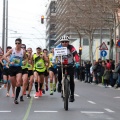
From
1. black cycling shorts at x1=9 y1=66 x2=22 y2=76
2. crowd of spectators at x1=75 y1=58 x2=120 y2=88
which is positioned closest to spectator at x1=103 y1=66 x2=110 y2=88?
crowd of spectators at x1=75 y1=58 x2=120 y2=88

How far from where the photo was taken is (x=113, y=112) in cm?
1362

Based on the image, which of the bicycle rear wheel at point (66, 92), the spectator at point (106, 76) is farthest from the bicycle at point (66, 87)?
the spectator at point (106, 76)

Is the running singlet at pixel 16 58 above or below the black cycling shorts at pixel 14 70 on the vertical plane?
above

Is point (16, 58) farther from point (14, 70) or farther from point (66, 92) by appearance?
point (66, 92)

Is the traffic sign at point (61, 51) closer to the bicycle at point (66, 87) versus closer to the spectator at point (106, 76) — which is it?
the bicycle at point (66, 87)

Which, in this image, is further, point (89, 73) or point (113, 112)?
point (89, 73)

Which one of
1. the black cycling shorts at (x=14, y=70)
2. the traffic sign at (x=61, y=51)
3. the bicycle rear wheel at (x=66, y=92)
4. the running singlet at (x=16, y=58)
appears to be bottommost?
the bicycle rear wheel at (x=66, y=92)

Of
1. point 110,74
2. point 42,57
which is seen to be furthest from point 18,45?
point 110,74

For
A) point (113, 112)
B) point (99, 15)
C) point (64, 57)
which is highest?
point (99, 15)

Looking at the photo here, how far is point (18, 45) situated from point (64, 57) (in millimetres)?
1967

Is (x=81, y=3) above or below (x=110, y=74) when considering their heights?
above

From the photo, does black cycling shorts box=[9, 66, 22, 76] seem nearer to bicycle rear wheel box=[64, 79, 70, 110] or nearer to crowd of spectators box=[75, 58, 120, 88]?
bicycle rear wheel box=[64, 79, 70, 110]

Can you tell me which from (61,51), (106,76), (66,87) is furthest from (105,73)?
(66,87)

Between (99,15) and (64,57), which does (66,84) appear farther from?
(99,15)
